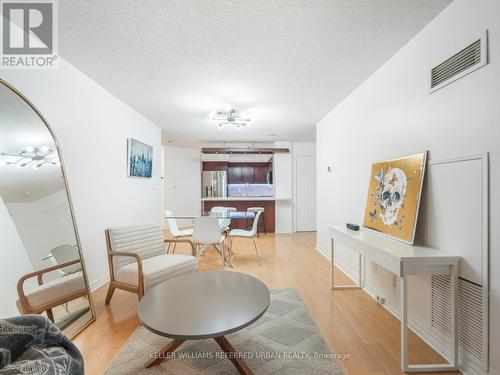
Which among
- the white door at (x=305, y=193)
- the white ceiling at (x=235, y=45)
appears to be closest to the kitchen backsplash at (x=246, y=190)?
the white door at (x=305, y=193)

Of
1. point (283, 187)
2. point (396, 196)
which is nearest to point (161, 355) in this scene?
point (396, 196)

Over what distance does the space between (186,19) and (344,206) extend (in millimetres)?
2897

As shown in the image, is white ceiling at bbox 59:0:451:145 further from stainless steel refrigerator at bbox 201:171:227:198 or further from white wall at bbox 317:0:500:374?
stainless steel refrigerator at bbox 201:171:227:198

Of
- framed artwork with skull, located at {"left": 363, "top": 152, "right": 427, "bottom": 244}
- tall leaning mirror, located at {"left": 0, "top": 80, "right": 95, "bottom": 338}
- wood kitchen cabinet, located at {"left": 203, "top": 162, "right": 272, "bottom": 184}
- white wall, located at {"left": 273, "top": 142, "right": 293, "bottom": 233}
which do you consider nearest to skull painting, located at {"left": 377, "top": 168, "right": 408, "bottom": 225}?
framed artwork with skull, located at {"left": 363, "top": 152, "right": 427, "bottom": 244}

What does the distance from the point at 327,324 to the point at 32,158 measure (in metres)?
2.91

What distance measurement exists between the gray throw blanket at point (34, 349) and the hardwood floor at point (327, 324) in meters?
0.91

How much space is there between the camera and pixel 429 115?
5.86ft

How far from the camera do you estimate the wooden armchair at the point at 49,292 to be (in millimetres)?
1572

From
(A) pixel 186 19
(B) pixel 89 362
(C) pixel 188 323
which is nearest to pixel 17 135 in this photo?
(A) pixel 186 19

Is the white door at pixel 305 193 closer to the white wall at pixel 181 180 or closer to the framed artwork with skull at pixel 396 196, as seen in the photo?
the white wall at pixel 181 180

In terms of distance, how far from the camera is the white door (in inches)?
250

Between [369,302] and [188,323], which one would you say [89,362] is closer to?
[188,323]

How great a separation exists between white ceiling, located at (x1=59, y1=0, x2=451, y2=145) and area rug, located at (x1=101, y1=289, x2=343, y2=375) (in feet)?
8.30

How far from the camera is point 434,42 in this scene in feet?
5.71
